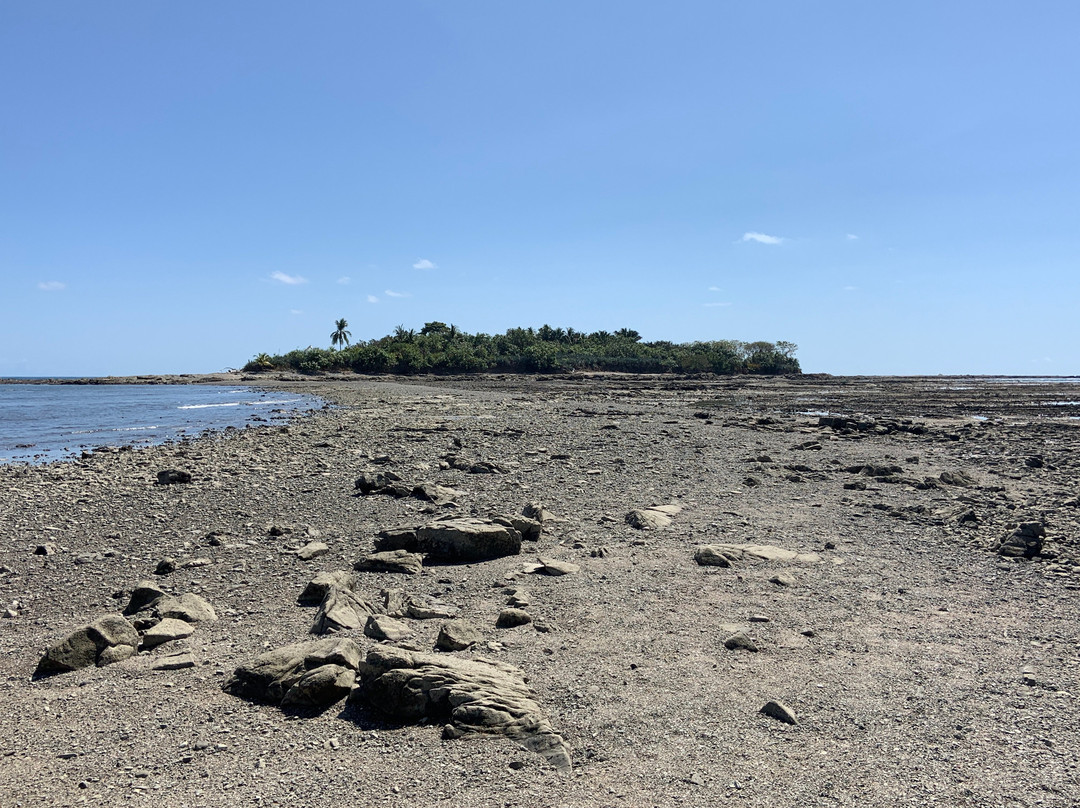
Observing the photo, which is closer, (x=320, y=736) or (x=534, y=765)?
(x=534, y=765)

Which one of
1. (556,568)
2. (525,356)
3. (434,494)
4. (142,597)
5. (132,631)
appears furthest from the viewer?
(525,356)

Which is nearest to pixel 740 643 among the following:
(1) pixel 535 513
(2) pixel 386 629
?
(2) pixel 386 629

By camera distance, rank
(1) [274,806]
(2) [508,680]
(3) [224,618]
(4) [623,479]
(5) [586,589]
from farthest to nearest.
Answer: (4) [623,479] < (5) [586,589] < (3) [224,618] < (2) [508,680] < (1) [274,806]

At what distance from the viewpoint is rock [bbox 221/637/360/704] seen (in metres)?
5.50

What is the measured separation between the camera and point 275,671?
560 centimetres

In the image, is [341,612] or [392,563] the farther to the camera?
[392,563]

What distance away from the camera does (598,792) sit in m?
4.33

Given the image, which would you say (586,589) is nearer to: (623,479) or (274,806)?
(274,806)

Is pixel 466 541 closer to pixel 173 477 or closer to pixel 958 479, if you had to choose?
pixel 173 477

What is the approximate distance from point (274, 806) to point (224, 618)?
11.9ft

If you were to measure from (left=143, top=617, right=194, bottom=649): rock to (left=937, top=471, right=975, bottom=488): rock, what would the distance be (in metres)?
15.4

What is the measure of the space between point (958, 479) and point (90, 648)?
54.0 feet

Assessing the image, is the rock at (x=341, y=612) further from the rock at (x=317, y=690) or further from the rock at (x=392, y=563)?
the rock at (x=392, y=563)

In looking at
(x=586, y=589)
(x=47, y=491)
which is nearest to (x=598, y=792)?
(x=586, y=589)
